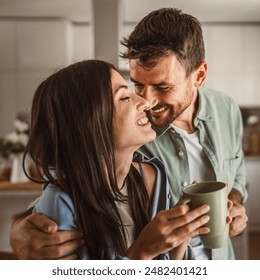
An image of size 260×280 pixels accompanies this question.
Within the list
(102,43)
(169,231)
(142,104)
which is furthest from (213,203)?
(102,43)

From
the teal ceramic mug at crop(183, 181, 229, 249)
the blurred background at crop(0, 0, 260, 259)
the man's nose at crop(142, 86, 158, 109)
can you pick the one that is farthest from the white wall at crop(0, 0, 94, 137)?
the teal ceramic mug at crop(183, 181, 229, 249)

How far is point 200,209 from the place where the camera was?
774mm

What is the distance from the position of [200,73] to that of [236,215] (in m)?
0.24

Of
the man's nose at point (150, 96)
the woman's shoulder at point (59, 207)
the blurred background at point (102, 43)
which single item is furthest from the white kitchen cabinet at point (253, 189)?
the woman's shoulder at point (59, 207)

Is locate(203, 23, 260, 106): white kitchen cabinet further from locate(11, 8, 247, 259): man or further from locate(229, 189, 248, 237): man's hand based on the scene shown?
locate(229, 189, 248, 237): man's hand

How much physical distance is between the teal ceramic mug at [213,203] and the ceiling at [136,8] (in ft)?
0.90

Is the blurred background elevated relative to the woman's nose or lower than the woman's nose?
elevated

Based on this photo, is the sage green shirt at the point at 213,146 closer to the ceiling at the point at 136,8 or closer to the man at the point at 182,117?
the man at the point at 182,117

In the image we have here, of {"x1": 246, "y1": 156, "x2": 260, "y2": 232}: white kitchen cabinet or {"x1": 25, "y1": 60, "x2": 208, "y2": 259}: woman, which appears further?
{"x1": 246, "y1": 156, "x2": 260, "y2": 232}: white kitchen cabinet

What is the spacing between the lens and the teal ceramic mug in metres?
0.77

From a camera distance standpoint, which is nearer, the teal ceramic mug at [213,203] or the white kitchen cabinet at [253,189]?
the teal ceramic mug at [213,203]

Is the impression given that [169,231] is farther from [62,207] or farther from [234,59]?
[234,59]

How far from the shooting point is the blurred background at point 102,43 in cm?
85
